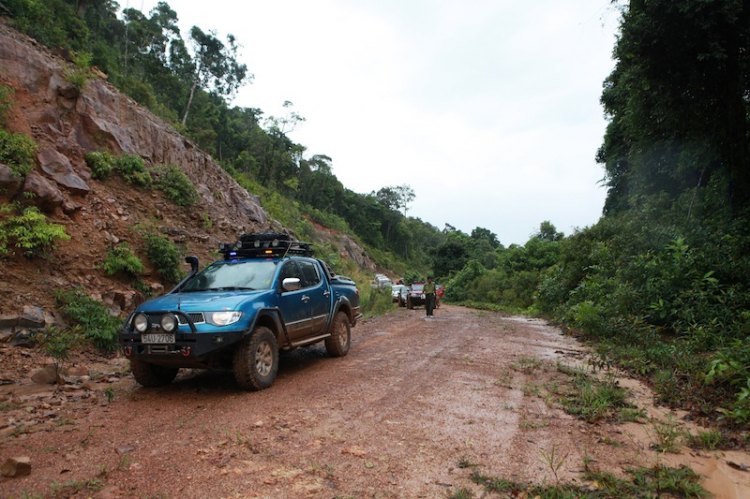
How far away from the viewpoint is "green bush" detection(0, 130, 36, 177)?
8.67 metres

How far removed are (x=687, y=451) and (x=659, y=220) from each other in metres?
13.1

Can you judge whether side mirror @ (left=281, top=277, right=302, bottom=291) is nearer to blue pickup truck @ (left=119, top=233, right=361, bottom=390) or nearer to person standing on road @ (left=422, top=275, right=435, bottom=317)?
blue pickup truck @ (left=119, top=233, right=361, bottom=390)

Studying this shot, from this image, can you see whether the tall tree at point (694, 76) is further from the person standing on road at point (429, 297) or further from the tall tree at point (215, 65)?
the tall tree at point (215, 65)

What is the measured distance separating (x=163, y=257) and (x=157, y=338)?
6.22m

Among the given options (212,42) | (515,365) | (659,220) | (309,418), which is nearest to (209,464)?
(309,418)

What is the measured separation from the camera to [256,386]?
17.1 ft

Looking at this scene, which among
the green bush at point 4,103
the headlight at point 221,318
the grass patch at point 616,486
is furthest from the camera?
the green bush at point 4,103

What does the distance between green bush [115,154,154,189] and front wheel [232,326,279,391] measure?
32.2ft

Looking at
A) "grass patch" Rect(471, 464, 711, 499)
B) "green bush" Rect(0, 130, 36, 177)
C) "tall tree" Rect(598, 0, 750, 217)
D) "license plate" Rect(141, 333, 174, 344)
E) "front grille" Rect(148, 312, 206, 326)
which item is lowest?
"grass patch" Rect(471, 464, 711, 499)

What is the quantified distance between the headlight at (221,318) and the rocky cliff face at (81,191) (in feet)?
14.2

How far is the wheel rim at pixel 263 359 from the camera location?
17.5 feet

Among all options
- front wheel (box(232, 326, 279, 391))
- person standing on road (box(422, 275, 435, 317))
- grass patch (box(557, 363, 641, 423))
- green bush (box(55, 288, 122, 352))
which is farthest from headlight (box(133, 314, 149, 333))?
person standing on road (box(422, 275, 435, 317))

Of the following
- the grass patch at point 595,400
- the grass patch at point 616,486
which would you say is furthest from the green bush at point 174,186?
the grass patch at point 616,486

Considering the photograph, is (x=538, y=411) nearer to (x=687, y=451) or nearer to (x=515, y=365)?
(x=687, y=451)
